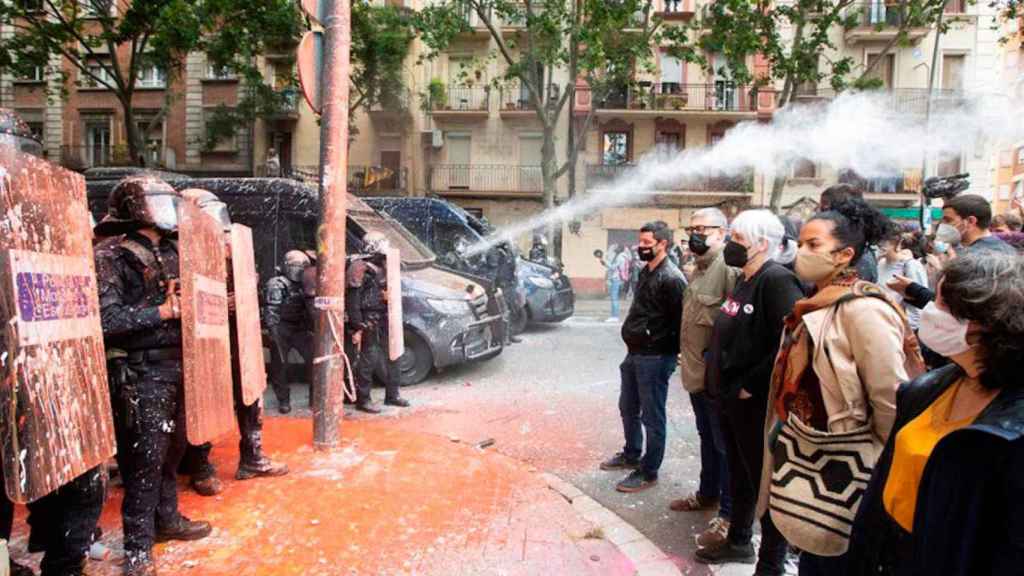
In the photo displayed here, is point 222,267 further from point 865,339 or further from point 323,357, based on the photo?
point 865,339

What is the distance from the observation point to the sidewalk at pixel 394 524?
3184mm

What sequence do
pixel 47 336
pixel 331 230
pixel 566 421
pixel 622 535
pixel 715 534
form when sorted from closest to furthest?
pixel 47 336 < pixel 715 534 < pixel 622 535 < pixel 331 230 < pixel 566 421

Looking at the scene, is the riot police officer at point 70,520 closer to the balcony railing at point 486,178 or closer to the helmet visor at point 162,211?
the helmet visor at point 162,211

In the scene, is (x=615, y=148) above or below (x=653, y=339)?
above

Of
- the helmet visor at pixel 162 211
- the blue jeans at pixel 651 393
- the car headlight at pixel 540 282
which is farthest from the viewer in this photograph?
the car headlight at pixel 540 282

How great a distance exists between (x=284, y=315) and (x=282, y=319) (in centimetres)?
5

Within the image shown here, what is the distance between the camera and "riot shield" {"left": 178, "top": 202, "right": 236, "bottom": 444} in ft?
10.4

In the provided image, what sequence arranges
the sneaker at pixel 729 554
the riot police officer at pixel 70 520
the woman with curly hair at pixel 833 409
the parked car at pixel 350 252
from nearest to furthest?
the woman with curly hair at pixel 833 409, the riot police officer at pixel 70 520, the sneaker at pixel 729 554, the parked car at pixel 350 252

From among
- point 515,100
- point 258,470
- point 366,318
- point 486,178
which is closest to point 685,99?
point 515,100

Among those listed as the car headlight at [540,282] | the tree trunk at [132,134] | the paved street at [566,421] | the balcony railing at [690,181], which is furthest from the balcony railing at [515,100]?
the paved street at [566,421]

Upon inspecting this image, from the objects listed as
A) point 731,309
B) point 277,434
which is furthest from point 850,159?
point 277,434

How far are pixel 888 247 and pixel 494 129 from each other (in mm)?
22044

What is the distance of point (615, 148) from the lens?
26.1 metres

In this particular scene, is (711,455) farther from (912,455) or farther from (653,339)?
(912,455)
